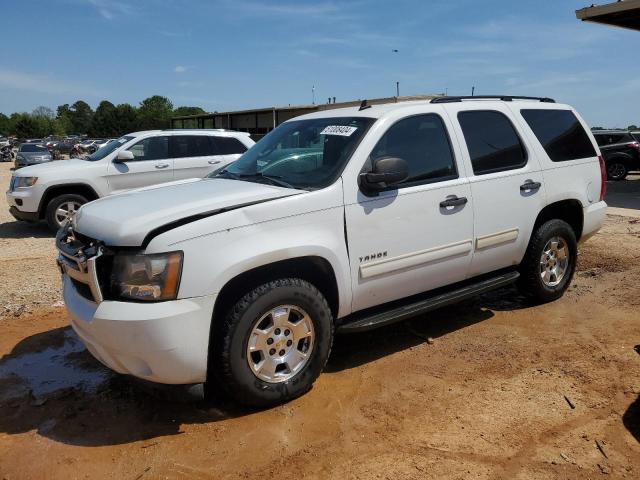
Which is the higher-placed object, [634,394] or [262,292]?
[262,292]

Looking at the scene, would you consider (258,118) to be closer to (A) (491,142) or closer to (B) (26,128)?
(A) (491,142)

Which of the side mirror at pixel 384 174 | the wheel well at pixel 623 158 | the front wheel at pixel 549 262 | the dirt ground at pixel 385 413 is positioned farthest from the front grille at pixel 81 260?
the wheel well at pixel 623 158

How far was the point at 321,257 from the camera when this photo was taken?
3.47 metres

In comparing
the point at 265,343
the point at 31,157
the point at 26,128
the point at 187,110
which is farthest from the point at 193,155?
the point at 187,110

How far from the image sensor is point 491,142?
14.9 feet

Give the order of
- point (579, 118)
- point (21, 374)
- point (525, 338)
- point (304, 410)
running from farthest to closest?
point (579, 118) → point (525, 338) → point (21, 374) → point (304, 410)

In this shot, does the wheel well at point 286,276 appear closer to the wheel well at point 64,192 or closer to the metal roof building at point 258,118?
the wheel well at point 64,192

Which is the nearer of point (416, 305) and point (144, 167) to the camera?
point (416, 305)

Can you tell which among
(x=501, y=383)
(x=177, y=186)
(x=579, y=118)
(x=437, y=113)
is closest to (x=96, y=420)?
Result: (x=177, y=186)

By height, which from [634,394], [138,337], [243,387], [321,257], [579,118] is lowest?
[634,394]

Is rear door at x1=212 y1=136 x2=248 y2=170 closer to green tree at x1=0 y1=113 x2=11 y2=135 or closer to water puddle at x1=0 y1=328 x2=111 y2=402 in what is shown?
water puddle at x1=0 y1=328 x2=111 y2=402

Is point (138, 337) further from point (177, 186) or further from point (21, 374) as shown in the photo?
point (21, 374)

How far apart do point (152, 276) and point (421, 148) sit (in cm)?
225

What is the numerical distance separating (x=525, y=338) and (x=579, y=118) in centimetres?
244
